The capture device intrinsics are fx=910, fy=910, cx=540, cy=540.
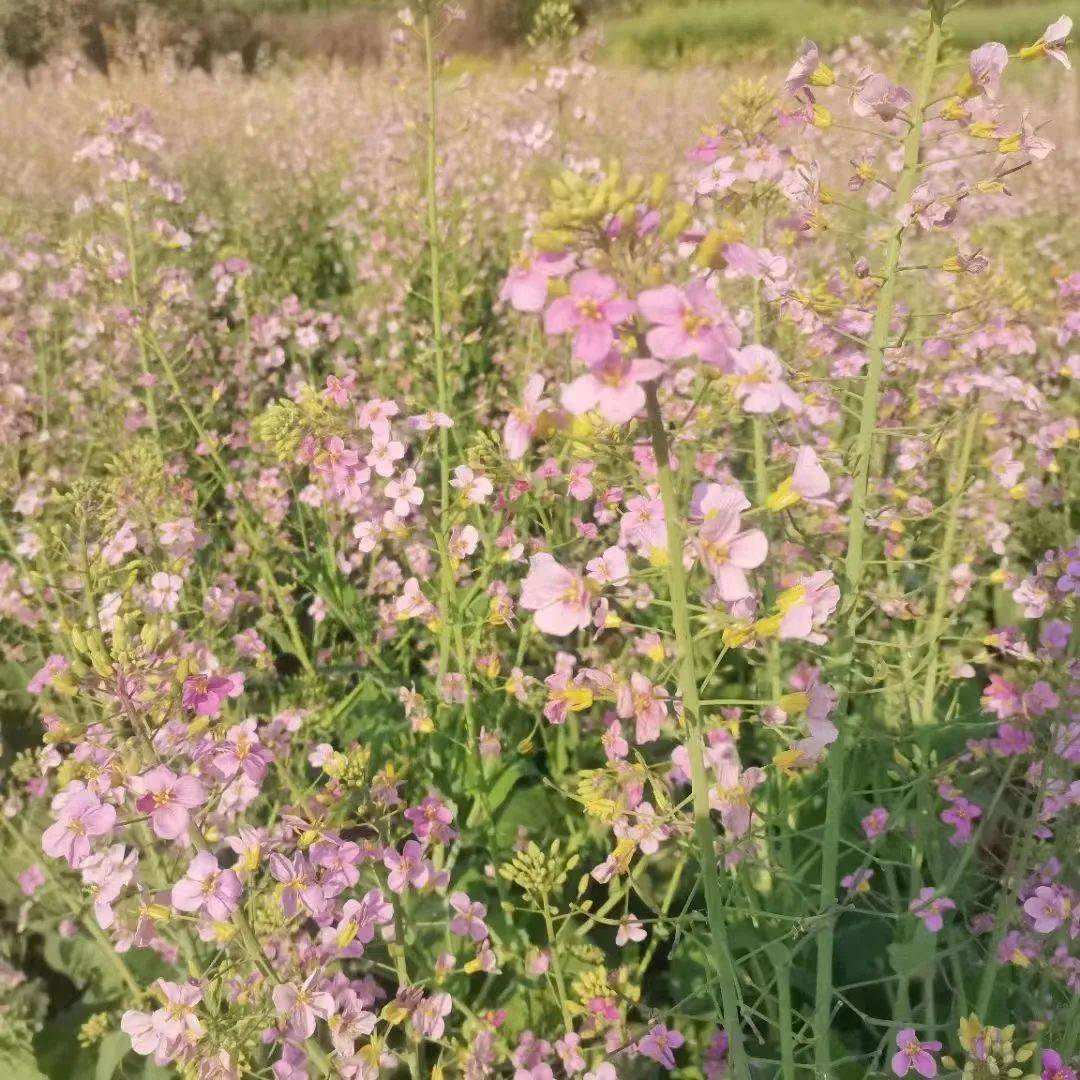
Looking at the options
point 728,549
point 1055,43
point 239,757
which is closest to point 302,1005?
point 239,757

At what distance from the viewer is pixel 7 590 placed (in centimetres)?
325

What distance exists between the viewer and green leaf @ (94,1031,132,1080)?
232 centimetres

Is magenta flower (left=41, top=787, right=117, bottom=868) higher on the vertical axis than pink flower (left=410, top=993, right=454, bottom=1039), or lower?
higher

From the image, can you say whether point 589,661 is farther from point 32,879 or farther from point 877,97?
point 877,97

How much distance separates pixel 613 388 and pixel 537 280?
172 mm

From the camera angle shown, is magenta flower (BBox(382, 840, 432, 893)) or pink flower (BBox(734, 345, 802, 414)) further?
magenta flower (BBox(382, 840, 432, 893))

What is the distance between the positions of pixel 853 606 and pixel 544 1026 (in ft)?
4.90

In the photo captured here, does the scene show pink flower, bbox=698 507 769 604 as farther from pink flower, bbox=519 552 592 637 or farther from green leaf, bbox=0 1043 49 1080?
green leaf, bbox=0 1043 49 1080

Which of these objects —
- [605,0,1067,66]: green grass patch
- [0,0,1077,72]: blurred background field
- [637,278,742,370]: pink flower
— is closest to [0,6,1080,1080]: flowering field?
[637,278,742,370]: pink flower

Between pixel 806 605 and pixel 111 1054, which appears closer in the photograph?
pixel 806 605

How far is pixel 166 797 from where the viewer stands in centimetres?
148

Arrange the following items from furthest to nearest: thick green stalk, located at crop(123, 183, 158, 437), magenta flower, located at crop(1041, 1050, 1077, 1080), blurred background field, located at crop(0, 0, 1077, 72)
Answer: blurred background field, located at crop(0, 0, 1077, 72) < thick green stalk, located at crop(123, 183, 158, 437) < magenta flower, located at crop(1041, 1050, 1077, 1080)

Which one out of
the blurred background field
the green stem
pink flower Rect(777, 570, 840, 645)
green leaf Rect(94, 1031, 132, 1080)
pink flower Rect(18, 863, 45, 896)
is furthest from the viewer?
the blurred background field

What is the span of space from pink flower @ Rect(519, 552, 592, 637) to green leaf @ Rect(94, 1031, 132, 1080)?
1.89 m
